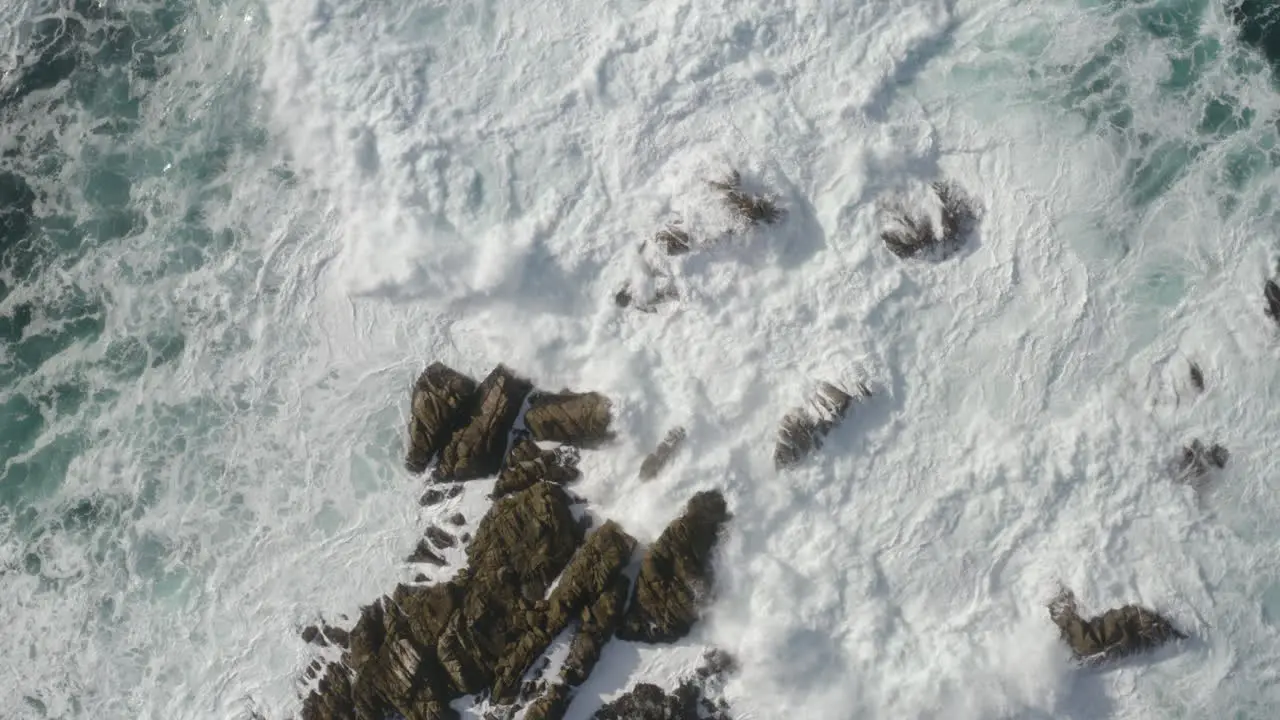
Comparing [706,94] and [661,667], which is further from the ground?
[706,94]

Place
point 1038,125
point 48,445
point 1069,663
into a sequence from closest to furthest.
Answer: point 1069,663
point 1038,125
point 48,445

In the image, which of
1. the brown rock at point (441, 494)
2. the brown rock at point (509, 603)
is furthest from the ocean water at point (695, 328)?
the brown rock at point (509, 603)

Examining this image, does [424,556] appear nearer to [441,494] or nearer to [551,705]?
[441,494]

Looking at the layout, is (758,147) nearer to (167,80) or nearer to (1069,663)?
(1069,663)

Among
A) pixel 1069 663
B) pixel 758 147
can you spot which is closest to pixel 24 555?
pixel 758 147

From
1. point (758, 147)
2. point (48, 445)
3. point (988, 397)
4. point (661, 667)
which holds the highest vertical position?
point (758, 147)

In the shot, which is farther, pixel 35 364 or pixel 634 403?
pixel 35 364

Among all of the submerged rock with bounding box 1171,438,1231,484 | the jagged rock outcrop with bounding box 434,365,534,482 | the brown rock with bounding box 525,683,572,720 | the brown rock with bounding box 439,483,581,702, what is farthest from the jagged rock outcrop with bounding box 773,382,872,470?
the submerged rock with bounding box 1171,438,1231,484

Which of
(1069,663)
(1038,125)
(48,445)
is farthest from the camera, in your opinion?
(48,445)
